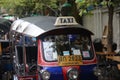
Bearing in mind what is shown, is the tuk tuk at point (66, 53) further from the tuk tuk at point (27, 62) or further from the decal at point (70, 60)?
the tuk tuk at point (27, 62)

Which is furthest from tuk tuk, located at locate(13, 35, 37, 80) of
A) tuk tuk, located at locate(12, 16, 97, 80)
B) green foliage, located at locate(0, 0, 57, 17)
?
green foliage, located at locate(0, 0, 57, 17)

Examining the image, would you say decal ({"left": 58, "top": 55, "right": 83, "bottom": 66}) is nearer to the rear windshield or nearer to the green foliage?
the rear windshield

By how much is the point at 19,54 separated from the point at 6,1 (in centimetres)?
1490

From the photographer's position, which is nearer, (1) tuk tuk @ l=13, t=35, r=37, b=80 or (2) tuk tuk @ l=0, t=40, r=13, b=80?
(1) tuk tuk @ l=13, t=35, r=37, b=80

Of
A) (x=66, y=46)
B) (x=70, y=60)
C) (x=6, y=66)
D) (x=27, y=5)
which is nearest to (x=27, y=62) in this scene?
(x=66, y=46)

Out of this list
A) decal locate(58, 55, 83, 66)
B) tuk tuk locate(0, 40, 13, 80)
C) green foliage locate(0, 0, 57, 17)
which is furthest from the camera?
green foliage locate(0, 0, 57, 17)

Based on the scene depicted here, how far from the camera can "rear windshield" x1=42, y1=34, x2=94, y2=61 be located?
913 centimetres

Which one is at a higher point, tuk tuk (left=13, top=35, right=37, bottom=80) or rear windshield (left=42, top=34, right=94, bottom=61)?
rear windshield (left=42, top=34, right=94, bottom=61)

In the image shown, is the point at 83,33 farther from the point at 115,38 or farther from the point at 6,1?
the point at 6,1

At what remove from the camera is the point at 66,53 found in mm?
9180

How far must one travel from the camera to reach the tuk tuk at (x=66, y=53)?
884cm

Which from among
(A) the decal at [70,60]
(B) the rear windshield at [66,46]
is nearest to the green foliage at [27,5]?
(B) the rear windshield at [66,46]

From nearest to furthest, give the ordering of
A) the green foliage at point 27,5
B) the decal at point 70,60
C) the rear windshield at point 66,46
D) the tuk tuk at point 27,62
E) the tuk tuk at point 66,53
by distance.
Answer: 1. the tuk tuk at point 66,53
2. the decal at point 70,60
3. the rear windshield at point 66,46
4. the tuk tuk at point 27,62
5. the green foliage at point 27,5

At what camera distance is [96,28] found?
23.5 metres
